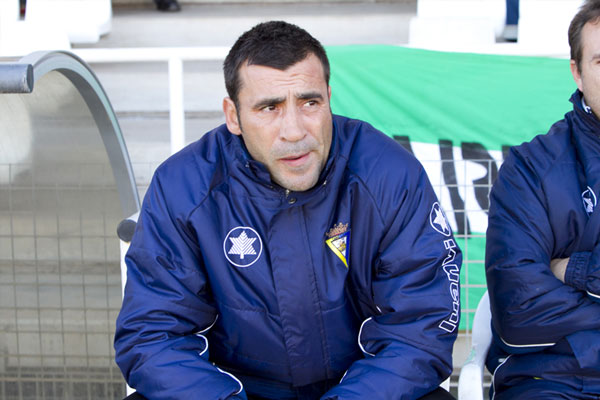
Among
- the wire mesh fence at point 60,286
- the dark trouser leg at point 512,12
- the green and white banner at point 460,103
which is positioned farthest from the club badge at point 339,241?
the dark trouser leg at point 512,12

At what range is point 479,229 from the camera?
136 inches

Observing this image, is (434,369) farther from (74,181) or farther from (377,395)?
(74,181)

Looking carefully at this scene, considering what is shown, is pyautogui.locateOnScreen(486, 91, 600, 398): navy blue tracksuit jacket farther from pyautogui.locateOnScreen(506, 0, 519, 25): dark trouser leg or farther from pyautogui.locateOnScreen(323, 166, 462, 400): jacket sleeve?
pyautogui.locateOnScreen(506, 0, 519, 25): dark trouser leg

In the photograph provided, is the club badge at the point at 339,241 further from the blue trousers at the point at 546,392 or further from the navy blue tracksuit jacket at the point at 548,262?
the blue trousers at the point at 546,392

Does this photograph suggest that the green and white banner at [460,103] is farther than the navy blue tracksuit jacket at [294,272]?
Yes

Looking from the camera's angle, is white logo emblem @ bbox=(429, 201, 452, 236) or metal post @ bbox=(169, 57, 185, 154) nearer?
white logo emblem @ bbox=(429, 201, 452, 236)

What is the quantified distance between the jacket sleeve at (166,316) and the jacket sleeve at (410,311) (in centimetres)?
36

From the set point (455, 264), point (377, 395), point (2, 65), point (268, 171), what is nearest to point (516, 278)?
point (455, 264)

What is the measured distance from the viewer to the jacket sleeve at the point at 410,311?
6.32 ft

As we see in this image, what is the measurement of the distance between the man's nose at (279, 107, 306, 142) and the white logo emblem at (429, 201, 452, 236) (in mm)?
436

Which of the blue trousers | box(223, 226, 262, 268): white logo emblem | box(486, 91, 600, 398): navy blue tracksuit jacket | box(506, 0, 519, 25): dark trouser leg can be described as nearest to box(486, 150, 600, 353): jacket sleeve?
box(486, 91, 600, 398): navy blue tracksuit jacket

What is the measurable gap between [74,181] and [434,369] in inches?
66.1

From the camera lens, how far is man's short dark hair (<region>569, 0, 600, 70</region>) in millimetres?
2201

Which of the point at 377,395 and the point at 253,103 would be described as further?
the point at 253,103
